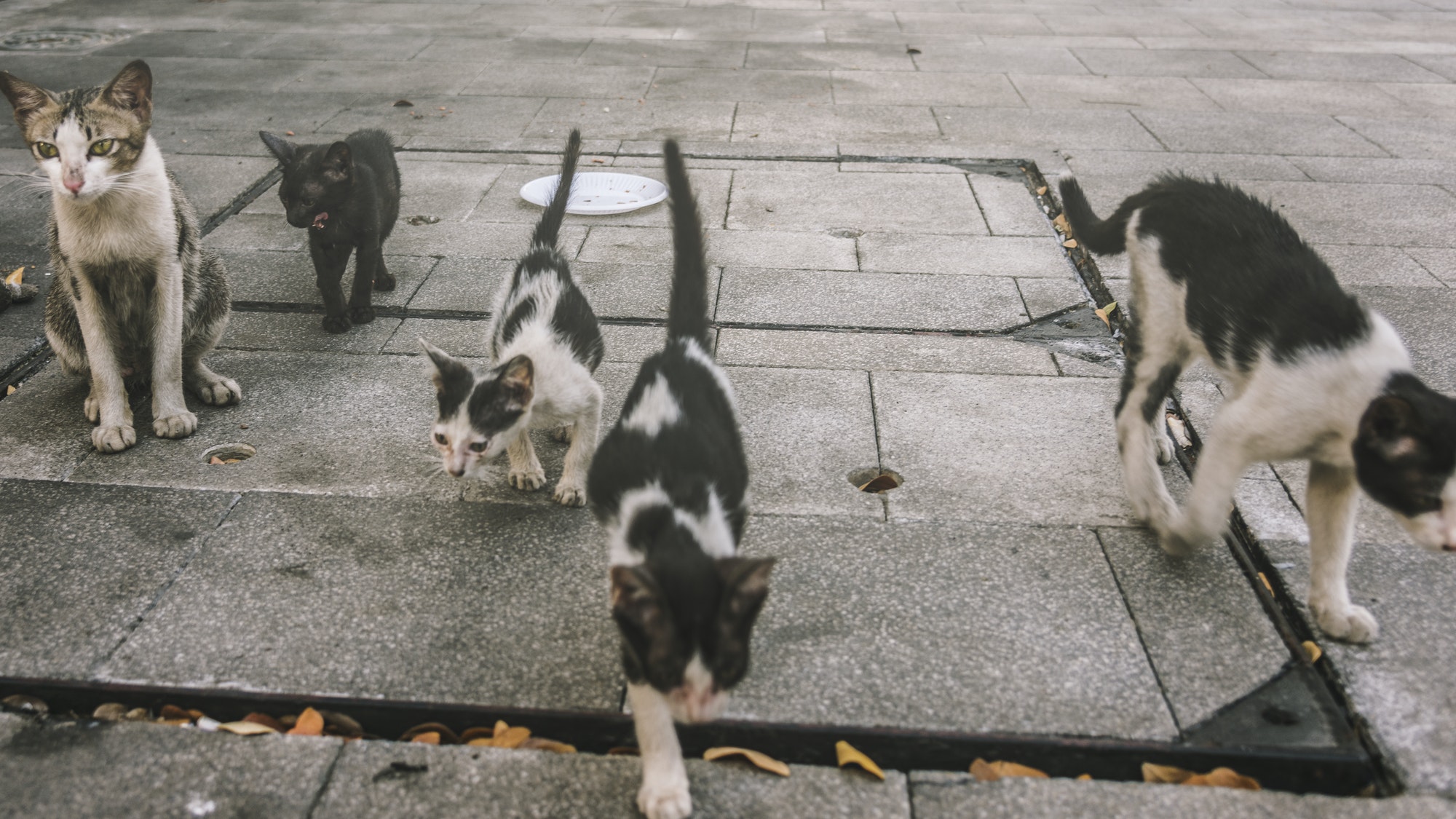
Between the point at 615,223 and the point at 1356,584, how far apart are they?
13.8 ft

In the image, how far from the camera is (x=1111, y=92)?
830 centimetres

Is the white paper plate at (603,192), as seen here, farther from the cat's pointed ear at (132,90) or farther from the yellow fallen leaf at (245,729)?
the yellow fallen leaf at (245,729)

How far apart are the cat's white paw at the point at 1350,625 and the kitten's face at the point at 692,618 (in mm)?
1845

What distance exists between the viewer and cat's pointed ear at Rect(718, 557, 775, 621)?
1.89 m

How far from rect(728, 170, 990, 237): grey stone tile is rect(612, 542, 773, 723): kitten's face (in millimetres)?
4100

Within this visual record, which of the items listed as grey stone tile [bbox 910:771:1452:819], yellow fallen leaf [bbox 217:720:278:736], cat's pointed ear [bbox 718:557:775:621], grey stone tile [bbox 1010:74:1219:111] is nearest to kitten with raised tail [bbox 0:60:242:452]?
yellow fallen leaf [bbox 217:720:278:736]

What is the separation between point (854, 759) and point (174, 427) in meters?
2.96

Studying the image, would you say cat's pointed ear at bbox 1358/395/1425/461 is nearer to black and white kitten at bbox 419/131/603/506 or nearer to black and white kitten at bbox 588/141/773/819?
black and white kitten at bbox 588/141/773/819

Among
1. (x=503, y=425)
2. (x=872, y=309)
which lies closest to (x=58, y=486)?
(x=503, y=425)

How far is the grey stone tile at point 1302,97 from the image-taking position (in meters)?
7.84

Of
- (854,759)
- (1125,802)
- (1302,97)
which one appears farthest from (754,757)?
(1302,97)

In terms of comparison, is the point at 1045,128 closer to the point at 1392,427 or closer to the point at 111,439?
the point at 1392,427

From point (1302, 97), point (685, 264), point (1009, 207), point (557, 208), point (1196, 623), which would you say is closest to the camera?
point (1196, 623)

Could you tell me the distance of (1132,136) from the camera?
719 cm
